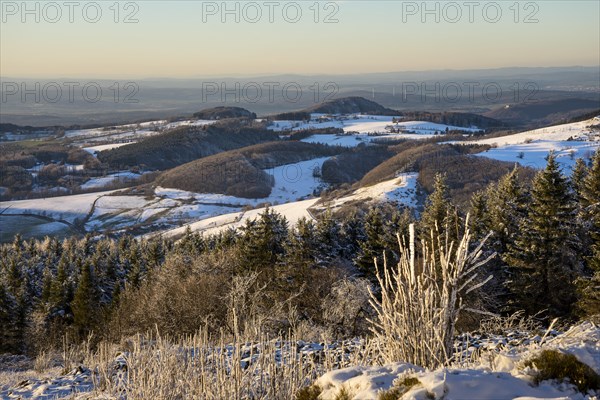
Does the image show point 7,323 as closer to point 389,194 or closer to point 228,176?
point 389,194

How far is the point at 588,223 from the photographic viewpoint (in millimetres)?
26969

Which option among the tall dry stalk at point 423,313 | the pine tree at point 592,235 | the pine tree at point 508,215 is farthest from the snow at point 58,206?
the tall dry stalk at point 423,313

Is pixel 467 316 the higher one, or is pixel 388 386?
pixel 388 386

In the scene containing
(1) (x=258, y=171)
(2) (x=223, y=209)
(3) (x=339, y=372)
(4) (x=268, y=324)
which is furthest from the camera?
(1) (x=258, y=171)

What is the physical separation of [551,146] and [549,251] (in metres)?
109

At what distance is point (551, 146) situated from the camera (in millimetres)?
124062

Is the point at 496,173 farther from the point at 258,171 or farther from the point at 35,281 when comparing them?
the point at 35,281

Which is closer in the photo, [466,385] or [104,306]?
[466,385]

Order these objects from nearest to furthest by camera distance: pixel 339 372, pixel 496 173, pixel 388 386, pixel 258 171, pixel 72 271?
pixel 388 386, pixel 339 372, pixel 72 271, pixel 496 173, pixel 258 171

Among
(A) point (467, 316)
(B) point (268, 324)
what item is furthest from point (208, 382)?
(A) point (467, 316)

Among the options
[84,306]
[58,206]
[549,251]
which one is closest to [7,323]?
[84,306]

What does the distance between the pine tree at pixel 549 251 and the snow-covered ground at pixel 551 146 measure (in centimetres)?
7768

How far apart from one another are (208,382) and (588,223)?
26.6 meters

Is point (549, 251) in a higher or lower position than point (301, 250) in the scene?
higher
